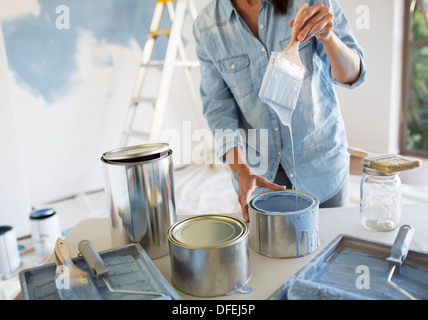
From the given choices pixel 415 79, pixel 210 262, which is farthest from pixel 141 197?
pixel 415 79

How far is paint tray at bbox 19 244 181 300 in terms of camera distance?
0.57m

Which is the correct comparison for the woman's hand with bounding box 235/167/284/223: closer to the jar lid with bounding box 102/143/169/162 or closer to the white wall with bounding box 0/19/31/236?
the jar lid with bounding box 102/143/169/162

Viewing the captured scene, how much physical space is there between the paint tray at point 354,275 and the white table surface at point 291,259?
51mm

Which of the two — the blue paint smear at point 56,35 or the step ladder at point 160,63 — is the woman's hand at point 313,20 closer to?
the step ladder at point 160,63

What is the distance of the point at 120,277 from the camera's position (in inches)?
24.4

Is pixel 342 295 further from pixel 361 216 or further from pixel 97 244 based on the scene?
pixel 97 244

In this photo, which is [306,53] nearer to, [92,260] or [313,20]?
[313,20]

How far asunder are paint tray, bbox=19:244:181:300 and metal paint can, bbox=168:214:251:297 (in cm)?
4

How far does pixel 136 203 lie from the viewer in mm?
711

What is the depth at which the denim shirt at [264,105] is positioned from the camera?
1013 millimetres

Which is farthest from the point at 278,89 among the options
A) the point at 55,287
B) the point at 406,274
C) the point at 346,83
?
the point at 55,287

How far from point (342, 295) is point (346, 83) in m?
0.56

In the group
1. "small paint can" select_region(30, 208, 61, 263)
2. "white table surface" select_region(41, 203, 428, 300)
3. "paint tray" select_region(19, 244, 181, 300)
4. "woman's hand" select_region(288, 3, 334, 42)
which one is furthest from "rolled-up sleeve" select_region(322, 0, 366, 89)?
"small paint can" select_region(30, 208, 61, 263)
